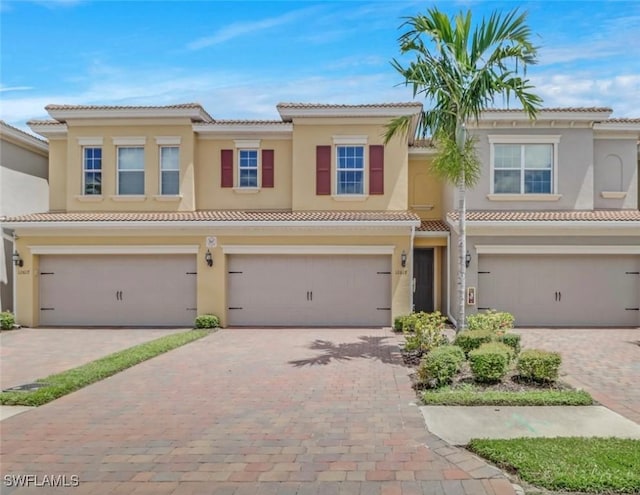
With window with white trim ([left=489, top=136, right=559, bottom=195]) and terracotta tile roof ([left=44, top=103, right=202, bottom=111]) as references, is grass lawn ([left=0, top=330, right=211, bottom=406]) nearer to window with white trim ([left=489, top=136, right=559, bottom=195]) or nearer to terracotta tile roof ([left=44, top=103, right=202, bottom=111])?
terracotta tile roof ([left=44, top=103, right=202, bottom=111])

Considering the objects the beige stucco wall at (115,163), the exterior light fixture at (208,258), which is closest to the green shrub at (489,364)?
the exterior light fixture at (208,258)

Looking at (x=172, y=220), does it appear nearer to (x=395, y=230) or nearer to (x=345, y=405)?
(x=395, y=230)

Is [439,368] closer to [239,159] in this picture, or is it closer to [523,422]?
[523,422]

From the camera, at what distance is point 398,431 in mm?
5727

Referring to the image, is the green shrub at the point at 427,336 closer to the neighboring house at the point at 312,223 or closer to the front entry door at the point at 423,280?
the neighboring house at the point at 312,223

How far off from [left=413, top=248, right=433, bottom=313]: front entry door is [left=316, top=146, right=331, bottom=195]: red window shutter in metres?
4.18

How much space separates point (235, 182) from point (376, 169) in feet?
17.3

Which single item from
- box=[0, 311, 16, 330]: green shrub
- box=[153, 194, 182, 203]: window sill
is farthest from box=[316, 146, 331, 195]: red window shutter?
box=[0, 311, 16, 330]: green shrub

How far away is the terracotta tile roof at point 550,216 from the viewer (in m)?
14.1

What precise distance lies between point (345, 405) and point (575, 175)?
12.9m

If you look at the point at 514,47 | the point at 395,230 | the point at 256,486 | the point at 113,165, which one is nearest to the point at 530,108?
the point at 514,47

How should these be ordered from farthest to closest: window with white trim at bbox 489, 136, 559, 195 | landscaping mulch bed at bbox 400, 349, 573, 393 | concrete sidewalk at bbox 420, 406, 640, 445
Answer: window with white trim at bbox 489, 136, 559, 195 → landscaping mulch bed at bbox 400, 349, 573, 393 → concrete sidewalk at bbox 420, 406, 640, 445

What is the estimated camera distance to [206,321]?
14461 mm

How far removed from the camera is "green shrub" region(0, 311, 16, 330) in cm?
1439
